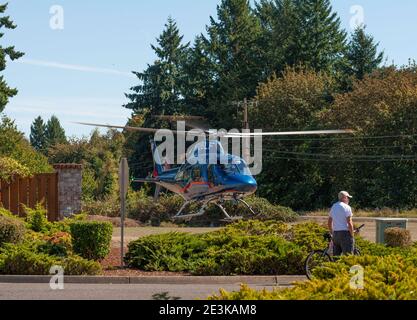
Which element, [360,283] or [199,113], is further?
[199,113]

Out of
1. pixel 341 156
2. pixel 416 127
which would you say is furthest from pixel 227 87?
pixel 416 127

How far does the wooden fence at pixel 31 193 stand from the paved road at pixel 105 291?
13.3m

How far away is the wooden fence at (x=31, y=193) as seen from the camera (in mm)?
28859

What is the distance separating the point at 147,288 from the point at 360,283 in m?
7.54

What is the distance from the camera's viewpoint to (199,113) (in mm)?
77375

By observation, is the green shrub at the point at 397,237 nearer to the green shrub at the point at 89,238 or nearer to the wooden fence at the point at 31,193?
the green shrub at the point at 89,238

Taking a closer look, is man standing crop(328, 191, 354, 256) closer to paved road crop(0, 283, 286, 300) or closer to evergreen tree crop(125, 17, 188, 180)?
paved road crop(0, 283, 286, 300)

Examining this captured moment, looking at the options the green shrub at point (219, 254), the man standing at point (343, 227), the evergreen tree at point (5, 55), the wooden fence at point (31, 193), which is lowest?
the green shrub at point (219, 254)

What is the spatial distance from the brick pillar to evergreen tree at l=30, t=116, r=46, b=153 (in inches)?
4631

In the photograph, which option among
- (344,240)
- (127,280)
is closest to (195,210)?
(127,280)

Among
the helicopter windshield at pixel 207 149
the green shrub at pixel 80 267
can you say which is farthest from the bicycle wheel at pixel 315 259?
the helicopter windshield at pixel 207 149

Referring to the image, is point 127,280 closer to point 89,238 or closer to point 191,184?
point 89,238

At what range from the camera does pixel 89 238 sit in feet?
60.2

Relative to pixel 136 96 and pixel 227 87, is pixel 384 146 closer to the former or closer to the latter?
pixel 227 87
